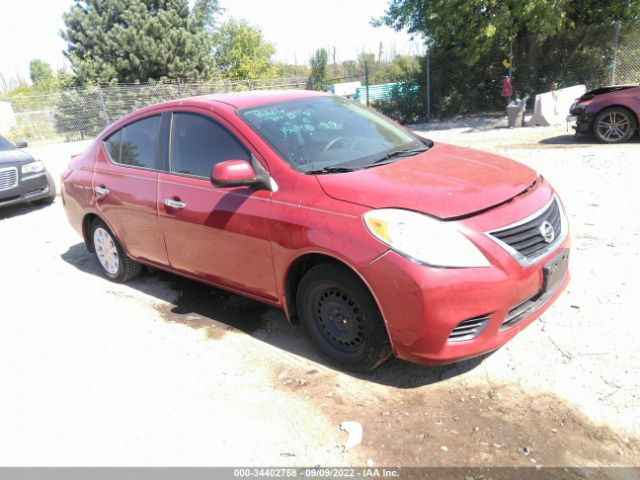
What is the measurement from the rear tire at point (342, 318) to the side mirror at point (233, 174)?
745 millimetres

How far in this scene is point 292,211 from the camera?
3.18 meters

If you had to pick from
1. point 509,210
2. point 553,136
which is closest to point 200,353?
point 509,210

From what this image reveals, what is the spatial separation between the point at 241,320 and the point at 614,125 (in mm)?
9114

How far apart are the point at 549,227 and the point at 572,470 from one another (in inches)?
53.9

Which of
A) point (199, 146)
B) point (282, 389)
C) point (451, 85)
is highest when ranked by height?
point (451, 85)

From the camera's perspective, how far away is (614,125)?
988 cm

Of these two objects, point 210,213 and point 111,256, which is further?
point 111,256

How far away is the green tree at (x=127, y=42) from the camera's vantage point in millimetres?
25516

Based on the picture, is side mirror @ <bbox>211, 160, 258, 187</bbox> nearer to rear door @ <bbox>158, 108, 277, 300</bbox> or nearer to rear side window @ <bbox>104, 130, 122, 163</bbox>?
rear door @ <bbox>158, 108, 277, 300</bbox>

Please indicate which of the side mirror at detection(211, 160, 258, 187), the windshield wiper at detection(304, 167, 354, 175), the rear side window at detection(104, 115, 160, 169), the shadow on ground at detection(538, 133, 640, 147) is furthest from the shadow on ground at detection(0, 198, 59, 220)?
the shadow on ground at detection(538, 133, 640, 147)

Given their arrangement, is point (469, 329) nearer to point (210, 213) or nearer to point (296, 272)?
point (296, 272)

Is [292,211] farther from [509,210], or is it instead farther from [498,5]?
[498,5]

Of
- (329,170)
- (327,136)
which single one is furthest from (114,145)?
(329,170)

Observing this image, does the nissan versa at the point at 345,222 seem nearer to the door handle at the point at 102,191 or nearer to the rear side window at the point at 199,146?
the rear side window at the point at 199,146
